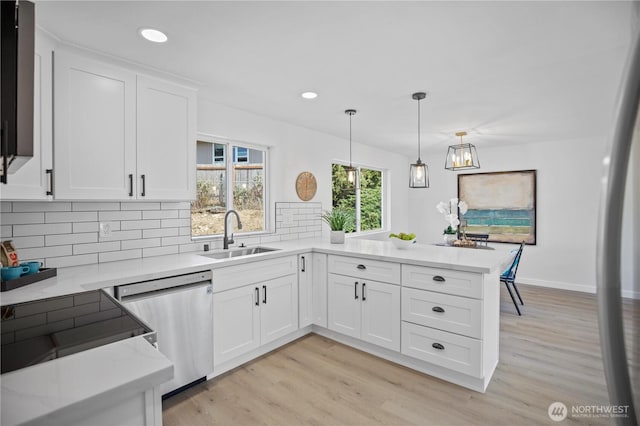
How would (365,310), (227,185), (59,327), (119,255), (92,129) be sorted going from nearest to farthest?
(59,327), (92,129), (119,255), (365,310), (227,185)

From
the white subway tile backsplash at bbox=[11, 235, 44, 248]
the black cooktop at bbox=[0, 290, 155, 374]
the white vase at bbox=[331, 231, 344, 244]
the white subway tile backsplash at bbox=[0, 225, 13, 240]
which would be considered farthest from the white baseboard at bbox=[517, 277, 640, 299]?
the white subway tile backsplash at bbox=[0, 225, 13, 240]

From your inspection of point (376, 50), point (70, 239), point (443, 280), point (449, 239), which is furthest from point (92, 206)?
point (449, 239)

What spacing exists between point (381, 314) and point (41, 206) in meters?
2.56

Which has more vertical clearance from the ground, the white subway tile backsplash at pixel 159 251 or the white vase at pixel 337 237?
the white vase at pixel 337 237

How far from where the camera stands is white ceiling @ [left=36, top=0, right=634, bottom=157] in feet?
5.59

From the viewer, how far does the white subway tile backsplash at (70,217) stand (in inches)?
85.2

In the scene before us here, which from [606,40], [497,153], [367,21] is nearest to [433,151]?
[497,153]

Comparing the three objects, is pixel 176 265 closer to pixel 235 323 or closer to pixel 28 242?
pixel 235 323

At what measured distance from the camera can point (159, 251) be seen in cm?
272

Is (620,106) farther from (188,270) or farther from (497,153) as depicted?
(497,153)

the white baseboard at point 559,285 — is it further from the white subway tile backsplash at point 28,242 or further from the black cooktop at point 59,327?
the white subway tile backsplash at point 28,242

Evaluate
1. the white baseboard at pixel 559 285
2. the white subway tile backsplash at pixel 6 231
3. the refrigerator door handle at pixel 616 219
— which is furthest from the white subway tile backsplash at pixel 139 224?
the white baseboard at pixel 559 285

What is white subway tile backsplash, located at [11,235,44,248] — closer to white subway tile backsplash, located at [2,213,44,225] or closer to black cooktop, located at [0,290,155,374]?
white subway tile backsplash, located at [2,213,44,225]

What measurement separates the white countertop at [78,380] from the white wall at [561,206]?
19.2 feet
